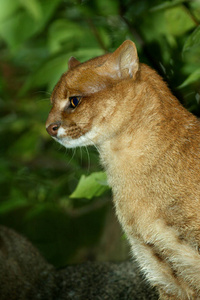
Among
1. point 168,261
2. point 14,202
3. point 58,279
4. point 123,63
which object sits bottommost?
point 58,279

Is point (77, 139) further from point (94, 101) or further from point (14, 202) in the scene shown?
point (14, 202)

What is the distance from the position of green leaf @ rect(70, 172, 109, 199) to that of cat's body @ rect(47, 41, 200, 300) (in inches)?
4.8

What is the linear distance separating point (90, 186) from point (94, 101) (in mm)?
385

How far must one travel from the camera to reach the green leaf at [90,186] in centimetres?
207

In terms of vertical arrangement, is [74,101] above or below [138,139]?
above

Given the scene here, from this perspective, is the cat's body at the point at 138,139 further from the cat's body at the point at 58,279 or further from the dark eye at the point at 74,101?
Result: the cat's body at the point at 58,279

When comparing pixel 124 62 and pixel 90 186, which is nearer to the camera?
pixel 124 62

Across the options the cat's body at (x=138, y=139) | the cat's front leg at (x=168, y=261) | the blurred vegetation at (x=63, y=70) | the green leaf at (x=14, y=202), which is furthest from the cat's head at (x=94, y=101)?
the green leaf at (x=14, y=202)

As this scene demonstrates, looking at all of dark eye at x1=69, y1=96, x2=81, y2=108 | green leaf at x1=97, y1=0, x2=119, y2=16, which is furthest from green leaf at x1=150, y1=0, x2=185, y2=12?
dark eye at x1=69, y1=96, x2=81, y2=108

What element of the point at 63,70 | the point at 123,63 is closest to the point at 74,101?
the point at 123,63

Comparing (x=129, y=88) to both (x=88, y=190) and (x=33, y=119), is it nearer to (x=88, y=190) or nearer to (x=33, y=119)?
(x=88, y=190)

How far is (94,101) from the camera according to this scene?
6.32 feet

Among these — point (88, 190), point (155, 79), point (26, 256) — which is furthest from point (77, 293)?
point (155, 79)

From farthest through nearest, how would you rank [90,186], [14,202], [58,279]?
[14,202], [58,279], [90,186]
